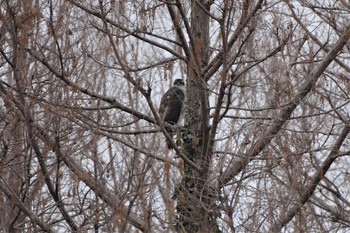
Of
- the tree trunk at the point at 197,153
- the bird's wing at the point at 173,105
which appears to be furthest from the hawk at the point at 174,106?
the tree trunk at the point at 197,153

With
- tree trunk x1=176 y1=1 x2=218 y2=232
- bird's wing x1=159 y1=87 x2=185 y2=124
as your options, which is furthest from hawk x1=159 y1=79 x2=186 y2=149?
tree trunk x1=176 y1=1 x2=218 y2=232

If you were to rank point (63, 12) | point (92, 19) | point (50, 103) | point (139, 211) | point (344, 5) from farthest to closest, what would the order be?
point (344, 5) < point (92, 19) < point (63, 12) < point (50, 103) < point (139, 211)

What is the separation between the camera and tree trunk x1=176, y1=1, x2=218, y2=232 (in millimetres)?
7085

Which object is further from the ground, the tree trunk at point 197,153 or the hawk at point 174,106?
the hawk at point 174,106

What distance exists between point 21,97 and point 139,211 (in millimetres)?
1530

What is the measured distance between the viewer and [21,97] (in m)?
7.27

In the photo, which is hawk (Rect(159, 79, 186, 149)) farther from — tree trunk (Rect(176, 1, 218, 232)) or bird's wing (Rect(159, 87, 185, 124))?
tree trunk (Rect(176, 1, 218, 232))

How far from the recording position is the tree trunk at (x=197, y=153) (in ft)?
23.2

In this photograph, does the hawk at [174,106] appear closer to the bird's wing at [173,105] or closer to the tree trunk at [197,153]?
the bird's wing at [173,105]

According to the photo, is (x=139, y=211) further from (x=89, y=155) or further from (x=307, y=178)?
(x=307, y=178)

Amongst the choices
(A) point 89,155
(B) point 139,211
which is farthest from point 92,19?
(B) point 139,211

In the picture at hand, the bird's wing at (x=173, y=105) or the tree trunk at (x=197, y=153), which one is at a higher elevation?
the bird's wing at (x=173, y=105)

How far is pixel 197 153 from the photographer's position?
8852 mm

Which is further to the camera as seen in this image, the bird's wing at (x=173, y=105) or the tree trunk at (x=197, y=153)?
the bird's wing at (x=173, y=105)
